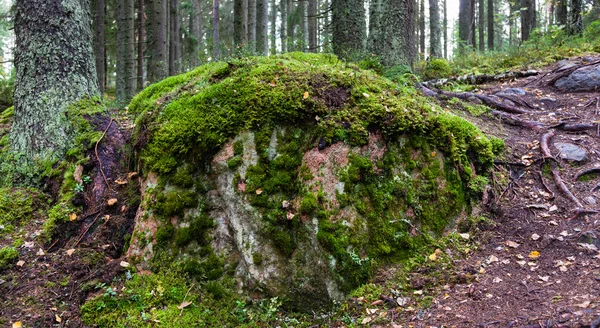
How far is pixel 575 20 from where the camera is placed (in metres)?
11.4

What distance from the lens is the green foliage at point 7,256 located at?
392 centimetres

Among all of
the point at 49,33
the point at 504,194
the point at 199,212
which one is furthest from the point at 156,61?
the point at 504,194

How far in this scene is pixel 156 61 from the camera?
10539mm

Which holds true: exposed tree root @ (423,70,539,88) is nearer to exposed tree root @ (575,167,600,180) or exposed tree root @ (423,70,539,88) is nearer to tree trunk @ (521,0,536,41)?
exposed tree root @ (575,167,600,180)

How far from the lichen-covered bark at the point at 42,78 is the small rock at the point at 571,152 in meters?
6.85

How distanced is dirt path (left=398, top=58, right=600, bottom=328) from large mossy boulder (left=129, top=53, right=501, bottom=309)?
584mm

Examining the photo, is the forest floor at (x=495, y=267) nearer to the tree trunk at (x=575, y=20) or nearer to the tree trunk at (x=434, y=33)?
the tree trunk at (x=575, y=20)

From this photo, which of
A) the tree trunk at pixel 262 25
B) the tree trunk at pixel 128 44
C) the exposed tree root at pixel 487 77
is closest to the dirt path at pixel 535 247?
the exposed tree root at pixel 487 77

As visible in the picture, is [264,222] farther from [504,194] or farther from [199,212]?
[504,194]

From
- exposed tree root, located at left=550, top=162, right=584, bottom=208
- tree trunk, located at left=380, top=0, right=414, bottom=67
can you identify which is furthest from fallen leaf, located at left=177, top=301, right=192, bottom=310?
tree trunk, located at left=380, top=0, right=414, bottom=67

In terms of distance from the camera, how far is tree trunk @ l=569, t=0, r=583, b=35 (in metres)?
11.2

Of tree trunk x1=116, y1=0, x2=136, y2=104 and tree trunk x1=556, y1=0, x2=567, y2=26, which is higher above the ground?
tree trunk x1=556, y1=0, x2=567, y2=26

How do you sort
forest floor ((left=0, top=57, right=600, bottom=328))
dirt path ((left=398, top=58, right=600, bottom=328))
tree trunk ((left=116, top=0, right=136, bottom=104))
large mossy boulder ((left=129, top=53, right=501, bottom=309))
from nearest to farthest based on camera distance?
dirt path ((left=398, top=58, right=600, bottom=328)), forest floor ((left=0, top=57, right=600, bottom=328)), large mossy boulder ((left=129, top=53, right=501, bottom=309)), tree trunk ((left=116, top=0, right=136, bottom=104))

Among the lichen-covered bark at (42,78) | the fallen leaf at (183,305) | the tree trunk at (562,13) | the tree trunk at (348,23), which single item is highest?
the tree trunk at (562,13)
